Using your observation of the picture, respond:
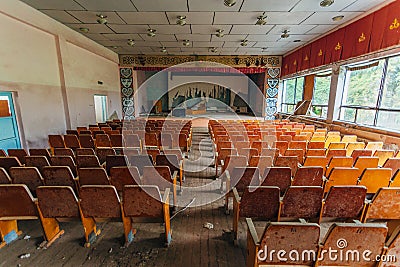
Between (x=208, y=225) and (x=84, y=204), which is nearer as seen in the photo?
(x=84, y=204)

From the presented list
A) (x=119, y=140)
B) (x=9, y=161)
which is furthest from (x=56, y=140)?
(x=9, y=161)

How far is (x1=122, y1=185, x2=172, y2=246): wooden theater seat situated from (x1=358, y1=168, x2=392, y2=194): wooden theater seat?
235 cm

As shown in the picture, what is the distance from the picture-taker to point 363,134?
17.7 feet

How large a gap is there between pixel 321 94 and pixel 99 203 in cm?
912

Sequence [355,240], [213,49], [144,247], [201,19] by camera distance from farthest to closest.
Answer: [213,49] < [201,19] < [144,247] < [355,240]

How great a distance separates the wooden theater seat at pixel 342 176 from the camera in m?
2.38

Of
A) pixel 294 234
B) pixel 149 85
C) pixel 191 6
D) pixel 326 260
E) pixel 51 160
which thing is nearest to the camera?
pixel 294 234

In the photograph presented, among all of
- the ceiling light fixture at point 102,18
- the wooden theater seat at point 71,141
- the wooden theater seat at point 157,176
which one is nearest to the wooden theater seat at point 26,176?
the wooden theater seat at point 157,176

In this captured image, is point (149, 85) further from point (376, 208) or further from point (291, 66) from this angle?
point (376, 208)

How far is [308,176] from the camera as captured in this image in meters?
2.37

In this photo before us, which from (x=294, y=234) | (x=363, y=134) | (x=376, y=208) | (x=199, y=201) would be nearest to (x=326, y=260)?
(x=294, y=234)

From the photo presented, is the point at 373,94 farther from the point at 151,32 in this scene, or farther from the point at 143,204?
the point at 151,32

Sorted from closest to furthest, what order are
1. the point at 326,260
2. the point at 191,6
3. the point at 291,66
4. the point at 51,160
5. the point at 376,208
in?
the point at 326,260 → the point at 376,208 → the point at 51,160 → the point at 191,6 → the point at 291,66

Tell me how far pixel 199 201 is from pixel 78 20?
659cm
